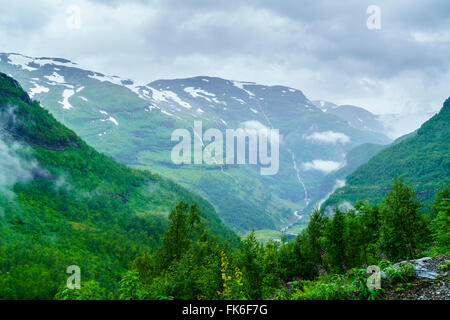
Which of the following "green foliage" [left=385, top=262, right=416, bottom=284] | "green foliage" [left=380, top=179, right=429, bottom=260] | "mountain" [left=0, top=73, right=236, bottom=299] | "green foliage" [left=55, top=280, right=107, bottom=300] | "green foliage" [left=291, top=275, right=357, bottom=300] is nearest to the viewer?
"green foliage" [left=55, top=280, right=107, bottom=300]

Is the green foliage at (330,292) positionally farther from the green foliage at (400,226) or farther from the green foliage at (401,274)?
the green foliage at (400,226)

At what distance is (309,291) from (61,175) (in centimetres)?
15308

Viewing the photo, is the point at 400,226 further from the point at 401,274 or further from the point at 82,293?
the point at 82,293

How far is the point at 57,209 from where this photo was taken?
122188 millimetres

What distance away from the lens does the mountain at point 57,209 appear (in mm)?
77269

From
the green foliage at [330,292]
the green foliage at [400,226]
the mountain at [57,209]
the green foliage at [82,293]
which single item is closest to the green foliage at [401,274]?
the green foliage at [330,292]

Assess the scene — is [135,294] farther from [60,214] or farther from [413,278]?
[60,214]

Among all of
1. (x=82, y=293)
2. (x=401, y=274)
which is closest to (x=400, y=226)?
(x=401, y=274)

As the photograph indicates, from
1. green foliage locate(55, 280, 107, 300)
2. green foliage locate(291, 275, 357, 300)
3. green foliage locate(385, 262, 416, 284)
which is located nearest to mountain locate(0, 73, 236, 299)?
green foliage locate(55, 280, 107, 300)

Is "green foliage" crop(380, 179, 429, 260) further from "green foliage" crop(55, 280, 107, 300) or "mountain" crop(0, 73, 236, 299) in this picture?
"mountain" crop(0, 73, 236, 299)

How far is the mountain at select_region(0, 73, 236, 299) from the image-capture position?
77.3m

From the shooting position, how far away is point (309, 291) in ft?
41.2

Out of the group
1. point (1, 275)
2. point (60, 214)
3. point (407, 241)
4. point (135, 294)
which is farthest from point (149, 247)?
point (135, 294)

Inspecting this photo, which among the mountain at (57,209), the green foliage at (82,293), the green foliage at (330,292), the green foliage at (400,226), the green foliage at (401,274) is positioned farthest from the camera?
the mountain at (57,209)
